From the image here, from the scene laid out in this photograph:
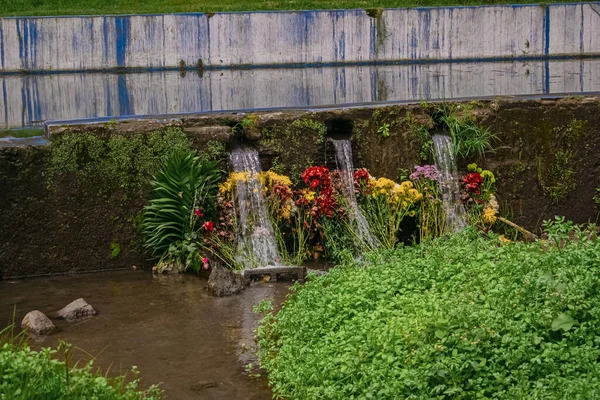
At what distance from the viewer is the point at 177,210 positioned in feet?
37.6

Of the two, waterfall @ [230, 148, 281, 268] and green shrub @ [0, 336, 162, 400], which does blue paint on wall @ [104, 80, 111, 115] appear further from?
green shrub @ [0, 336, 162, 400]

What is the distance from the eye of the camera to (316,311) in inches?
301

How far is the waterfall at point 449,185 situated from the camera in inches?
478

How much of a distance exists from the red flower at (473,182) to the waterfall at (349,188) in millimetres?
1473

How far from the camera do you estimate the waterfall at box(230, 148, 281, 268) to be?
11.5 metres

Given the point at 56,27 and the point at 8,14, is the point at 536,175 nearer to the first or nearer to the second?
the point at 56,27

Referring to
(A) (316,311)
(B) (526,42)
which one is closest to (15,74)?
(B) (526,42)

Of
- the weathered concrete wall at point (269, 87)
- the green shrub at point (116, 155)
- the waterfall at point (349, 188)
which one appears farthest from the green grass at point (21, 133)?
the weathered concrete wall at point (269, 87)

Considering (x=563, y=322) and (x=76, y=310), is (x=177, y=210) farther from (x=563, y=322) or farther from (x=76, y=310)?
(x=563, y=322)

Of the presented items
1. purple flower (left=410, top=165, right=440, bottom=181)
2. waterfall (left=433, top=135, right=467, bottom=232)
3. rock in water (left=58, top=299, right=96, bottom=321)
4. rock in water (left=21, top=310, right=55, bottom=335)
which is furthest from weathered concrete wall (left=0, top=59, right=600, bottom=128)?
rock in water (left=21, top=310, right=55, bottom=335)

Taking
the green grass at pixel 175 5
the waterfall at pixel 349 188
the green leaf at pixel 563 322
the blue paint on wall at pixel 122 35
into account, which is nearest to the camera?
the green leaf at pixel 563 322

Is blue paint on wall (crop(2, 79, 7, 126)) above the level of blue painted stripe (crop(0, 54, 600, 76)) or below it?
below

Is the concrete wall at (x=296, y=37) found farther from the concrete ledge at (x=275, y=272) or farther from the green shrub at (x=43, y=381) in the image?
the green shrub at (x=43, y=381)

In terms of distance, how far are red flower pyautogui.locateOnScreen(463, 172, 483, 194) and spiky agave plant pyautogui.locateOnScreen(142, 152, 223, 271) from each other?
10.7ft
